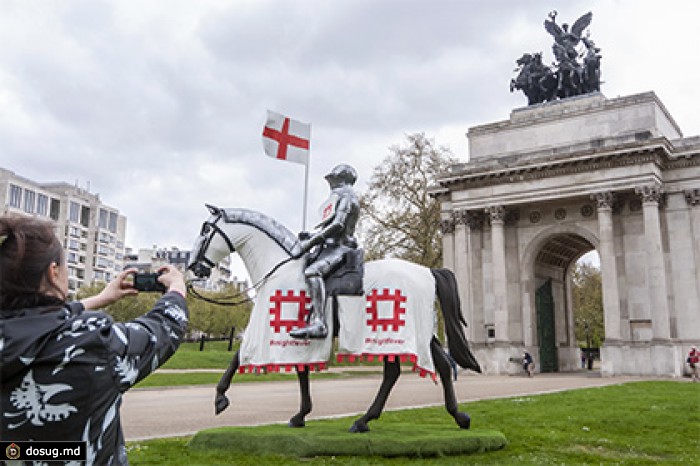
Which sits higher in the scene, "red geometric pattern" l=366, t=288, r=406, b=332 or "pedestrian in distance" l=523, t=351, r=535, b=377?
"red geometric pattern" l=366, t=288, r=406, b=332

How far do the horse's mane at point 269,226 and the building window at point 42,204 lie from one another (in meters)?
95.2

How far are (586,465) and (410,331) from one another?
99.9 inches

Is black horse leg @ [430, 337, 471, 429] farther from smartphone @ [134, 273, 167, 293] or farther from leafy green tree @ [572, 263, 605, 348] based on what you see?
leafy green tree @ [572, 263, 605, 348]

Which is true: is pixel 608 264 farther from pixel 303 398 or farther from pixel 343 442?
pixel 343 442

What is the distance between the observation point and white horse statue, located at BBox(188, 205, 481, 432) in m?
8.08

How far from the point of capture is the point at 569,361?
38250 millimetres

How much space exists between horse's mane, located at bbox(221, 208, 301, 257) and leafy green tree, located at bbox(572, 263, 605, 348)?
195 feet

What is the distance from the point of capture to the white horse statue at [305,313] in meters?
8.08

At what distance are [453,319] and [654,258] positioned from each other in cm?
2584

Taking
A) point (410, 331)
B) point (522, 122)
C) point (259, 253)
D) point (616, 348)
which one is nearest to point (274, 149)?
point (259, 253)

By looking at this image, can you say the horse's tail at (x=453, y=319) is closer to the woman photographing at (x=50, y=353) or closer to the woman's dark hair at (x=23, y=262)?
the woman photographing at (x=50, y=353)

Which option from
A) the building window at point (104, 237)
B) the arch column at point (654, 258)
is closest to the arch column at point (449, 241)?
the arch column at point (654, 258)

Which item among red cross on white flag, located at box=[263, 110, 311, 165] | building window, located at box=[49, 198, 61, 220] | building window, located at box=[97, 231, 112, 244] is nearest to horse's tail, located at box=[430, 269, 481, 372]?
red cross on white flag, located at box=[263, 110, 311, 165]

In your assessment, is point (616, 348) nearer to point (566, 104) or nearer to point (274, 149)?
point (566, 104)
